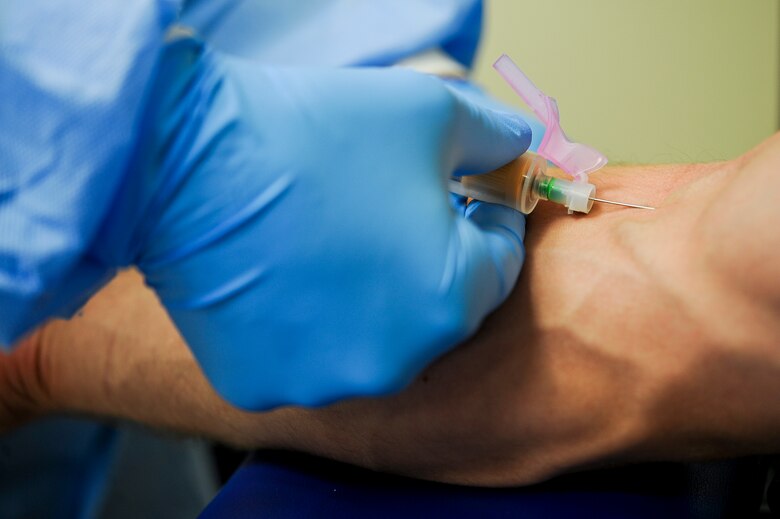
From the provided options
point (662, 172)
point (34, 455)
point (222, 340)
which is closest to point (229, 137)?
point (222, 340)

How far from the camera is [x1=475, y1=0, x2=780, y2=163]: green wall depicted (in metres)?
1.55

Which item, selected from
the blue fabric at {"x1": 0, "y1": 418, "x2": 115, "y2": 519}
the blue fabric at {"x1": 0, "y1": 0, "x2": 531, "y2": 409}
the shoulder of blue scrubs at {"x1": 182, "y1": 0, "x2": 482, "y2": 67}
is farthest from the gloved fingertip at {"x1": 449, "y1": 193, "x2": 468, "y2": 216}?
the blue fabric at {"x1": 0, "y1": 418, "x2": 115, "y2": 519}

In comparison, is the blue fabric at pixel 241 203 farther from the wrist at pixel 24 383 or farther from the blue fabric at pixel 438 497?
the wrist at pixel 24 383

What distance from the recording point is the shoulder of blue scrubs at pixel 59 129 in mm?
452

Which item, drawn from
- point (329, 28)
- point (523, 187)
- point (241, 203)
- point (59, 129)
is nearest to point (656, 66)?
point (329, 28)

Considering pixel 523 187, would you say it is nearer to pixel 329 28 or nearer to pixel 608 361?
pixel 608 361

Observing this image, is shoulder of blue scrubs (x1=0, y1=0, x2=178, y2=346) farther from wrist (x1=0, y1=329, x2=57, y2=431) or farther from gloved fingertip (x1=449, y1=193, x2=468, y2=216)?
wrist (x1=0, y1=329, x2=57, y2=431)

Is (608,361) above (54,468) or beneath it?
above

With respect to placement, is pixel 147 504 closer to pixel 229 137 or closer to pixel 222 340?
pixel 222 340

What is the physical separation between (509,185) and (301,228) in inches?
11.2

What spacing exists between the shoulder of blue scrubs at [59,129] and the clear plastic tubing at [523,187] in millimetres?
384

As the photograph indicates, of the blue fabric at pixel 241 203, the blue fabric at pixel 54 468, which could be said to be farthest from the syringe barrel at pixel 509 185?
the blue fabric at pixel 54 468

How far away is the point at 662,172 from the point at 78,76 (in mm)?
687

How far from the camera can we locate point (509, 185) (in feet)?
2.37
